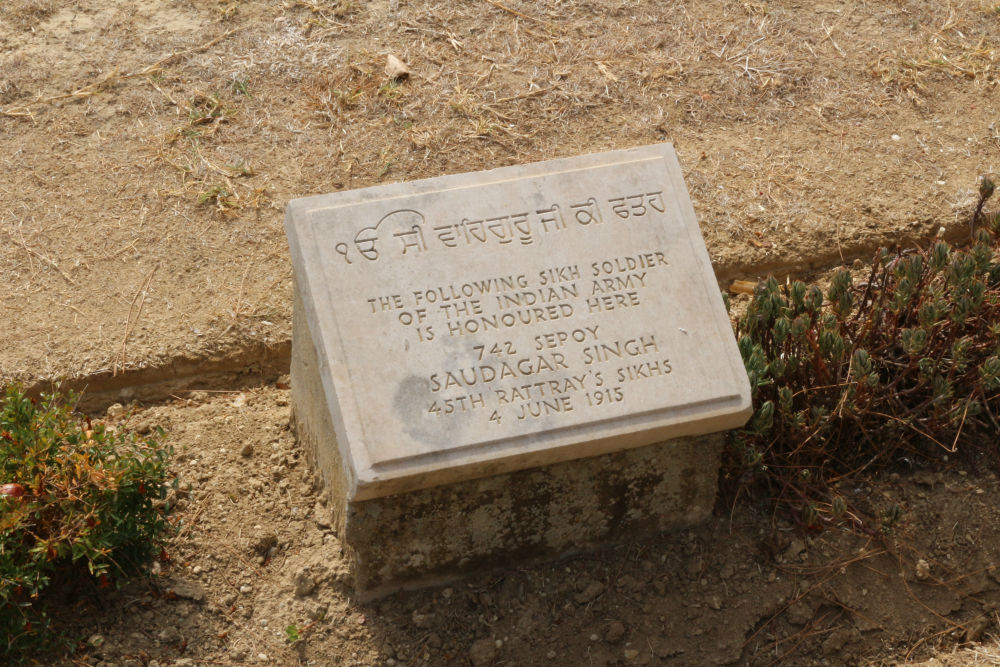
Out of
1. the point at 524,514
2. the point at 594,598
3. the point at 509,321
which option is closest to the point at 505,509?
the point at 524,514

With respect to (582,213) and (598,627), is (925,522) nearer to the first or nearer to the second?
(598,627)

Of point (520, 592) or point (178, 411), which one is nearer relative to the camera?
point (520, 592)

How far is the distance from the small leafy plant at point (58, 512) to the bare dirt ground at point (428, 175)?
185 millimetres

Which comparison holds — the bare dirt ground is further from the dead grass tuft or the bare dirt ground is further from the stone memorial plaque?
the stone memorial plaque

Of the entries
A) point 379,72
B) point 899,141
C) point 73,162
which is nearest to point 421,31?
point 379,72

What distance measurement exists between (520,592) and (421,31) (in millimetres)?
2948

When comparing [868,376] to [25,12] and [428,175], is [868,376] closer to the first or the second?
[428,175]

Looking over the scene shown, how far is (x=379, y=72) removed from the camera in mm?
5004

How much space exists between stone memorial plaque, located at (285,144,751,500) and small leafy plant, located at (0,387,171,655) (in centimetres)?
64

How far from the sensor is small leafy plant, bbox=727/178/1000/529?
3432mm

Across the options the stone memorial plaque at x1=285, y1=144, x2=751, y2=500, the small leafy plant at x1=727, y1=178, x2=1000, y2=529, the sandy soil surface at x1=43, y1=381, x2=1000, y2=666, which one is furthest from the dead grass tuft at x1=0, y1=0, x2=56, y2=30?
the small leafy plant at x1=727, y1=178, x2=1000, y2=529

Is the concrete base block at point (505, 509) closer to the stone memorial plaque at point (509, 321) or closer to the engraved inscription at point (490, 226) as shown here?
the stone memorial plaque at point (509, 321)

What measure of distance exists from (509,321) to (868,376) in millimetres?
1201

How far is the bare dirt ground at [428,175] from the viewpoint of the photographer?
3.26m
